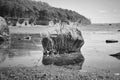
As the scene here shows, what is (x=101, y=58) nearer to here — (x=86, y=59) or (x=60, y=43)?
(x=86, y=59)

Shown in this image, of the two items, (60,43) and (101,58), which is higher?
(60,43)

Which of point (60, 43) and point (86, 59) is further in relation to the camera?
point (60, 43)

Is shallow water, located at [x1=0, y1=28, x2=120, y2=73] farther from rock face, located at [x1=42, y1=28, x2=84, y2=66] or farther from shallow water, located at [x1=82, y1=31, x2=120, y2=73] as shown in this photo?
rock face, located at [x1=42, y1=28, x2=84, y2=66]

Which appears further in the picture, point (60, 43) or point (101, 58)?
point (60, 43)

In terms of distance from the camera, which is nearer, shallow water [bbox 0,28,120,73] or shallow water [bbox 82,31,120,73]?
shallow water [bbox 82,31,120,73]

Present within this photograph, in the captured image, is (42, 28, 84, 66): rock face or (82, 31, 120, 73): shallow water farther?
(42, 28, 84, 66): rock face

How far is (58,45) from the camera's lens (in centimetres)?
1773

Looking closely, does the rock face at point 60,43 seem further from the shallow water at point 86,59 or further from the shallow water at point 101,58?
the shallow water at point 101,58

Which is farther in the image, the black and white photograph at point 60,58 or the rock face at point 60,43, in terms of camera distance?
the rock face at point 60,43

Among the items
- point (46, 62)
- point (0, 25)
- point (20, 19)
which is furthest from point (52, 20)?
point (46, 62)

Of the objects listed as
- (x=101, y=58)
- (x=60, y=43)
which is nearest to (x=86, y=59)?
(x=101, y=58)

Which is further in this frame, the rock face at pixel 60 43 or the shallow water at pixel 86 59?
the rock face at pixel 60 43

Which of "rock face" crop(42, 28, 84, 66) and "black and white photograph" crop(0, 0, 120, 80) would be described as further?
"rock face" crop(42, 28, 84, 66)

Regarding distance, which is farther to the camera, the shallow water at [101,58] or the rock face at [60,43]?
the rock face at [60,43]
